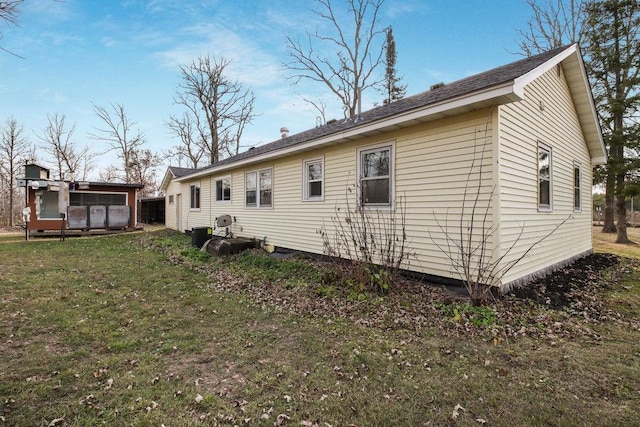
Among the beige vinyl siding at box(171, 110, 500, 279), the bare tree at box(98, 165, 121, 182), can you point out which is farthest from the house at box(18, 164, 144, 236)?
the bare tree at box(98, 165, 121, 182)

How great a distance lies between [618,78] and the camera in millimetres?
13883

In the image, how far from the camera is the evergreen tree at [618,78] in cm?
1285

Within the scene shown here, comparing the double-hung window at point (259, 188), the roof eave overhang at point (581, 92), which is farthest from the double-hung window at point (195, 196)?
the roof eave overhang at point (581, 92)

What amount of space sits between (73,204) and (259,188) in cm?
1207

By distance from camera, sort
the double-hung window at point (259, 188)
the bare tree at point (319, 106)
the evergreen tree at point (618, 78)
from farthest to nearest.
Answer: the bare tree at point (319, 106)
the evergreen tree at point (618, 78)
the double-hung window at point (259, 188)

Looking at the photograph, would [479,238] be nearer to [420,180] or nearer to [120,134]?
[420,180]

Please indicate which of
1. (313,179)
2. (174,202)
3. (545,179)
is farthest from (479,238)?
(174,202)

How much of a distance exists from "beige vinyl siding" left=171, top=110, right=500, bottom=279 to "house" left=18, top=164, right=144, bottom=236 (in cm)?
1184

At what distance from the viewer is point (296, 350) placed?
3.55 meters

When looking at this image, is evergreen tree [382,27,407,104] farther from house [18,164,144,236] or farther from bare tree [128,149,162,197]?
bare tree [128,149,162,197]

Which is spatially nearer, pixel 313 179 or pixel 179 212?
pixel 313 179

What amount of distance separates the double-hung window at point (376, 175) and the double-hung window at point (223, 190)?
7.37 metres

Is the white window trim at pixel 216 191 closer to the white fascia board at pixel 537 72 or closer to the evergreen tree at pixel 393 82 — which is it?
the white fascia board at pixel 537 72

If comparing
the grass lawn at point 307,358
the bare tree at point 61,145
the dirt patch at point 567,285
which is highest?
the bare tree at point 61,145
